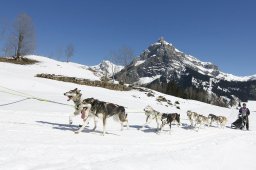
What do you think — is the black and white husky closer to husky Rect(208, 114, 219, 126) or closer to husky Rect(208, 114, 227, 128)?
husky Rect(208, 114, 219, 126)

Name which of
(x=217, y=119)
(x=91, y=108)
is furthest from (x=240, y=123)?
(x=91, y=108)

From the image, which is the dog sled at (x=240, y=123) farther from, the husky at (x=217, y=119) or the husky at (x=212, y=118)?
the husky at (x=212, y=118)

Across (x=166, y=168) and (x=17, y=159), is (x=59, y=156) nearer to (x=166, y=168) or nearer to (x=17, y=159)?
(x=17, y=159)

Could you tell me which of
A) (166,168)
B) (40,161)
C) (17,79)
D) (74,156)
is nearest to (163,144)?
(166,168)

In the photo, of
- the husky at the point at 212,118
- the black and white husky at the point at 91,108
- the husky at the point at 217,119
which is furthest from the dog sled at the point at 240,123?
the black and white husky at the point at 91,108

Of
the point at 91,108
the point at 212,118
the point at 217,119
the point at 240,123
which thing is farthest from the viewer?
the point at 240,123

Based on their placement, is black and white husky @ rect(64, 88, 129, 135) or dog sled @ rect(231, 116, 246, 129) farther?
dog sled @ rect(231, 116, 246, 129)

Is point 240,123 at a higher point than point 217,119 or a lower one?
lower

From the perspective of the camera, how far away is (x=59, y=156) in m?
8.75

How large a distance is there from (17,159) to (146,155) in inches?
164

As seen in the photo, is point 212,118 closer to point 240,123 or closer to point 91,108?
point 240,123

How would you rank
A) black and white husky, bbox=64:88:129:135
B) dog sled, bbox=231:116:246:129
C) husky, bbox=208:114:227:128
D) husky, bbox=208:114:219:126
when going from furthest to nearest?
dog sled, bbox=231:116:246:129
husky, bbox=208:114:227:128
husky, bbox=208:114:219:126
black and white husky, bbox=64:88:129:135

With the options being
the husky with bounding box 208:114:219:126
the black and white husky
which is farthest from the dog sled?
the black and white husky

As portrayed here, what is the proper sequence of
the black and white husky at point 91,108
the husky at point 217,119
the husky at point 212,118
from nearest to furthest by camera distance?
the black and white husky at point 91,108 → the husky at point 212,118 → the husky at point 217,119
